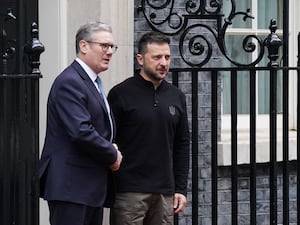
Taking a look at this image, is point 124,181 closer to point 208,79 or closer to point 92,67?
point 92,67

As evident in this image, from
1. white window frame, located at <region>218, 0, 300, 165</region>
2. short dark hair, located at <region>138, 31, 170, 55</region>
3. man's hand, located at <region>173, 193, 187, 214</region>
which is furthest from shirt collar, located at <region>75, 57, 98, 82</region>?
white window frame, located at <region>218, 0, 300, 165</region>

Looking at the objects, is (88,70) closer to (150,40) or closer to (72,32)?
(150,40)

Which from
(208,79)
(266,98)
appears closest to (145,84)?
(208,79)

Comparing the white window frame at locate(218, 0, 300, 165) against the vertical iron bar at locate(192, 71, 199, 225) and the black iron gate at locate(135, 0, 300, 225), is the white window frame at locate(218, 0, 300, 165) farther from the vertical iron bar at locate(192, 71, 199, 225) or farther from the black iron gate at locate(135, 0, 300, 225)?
the vertical iron bar at locate(192, 71, 199, 225)

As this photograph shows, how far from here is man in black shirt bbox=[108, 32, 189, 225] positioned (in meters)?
5.36

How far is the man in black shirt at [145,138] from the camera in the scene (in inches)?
211

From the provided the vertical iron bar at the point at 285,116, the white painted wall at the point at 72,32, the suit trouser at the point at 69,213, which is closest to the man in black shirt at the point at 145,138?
the suit trouser at the point at 69,213

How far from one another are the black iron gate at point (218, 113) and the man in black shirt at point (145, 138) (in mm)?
724

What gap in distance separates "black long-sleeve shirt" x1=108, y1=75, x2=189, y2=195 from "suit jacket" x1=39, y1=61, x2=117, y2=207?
334 mm

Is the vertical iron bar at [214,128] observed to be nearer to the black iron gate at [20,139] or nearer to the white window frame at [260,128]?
the white window frame at [260,128]

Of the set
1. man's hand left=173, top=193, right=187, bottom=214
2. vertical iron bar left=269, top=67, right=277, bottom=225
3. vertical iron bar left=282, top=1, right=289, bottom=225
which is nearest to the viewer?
man's hand left=173, top=193, right=187, bottom=214

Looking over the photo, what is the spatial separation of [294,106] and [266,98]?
0.26 meters

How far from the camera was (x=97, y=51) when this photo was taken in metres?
5.06

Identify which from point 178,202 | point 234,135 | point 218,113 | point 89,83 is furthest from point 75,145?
point 218,113
